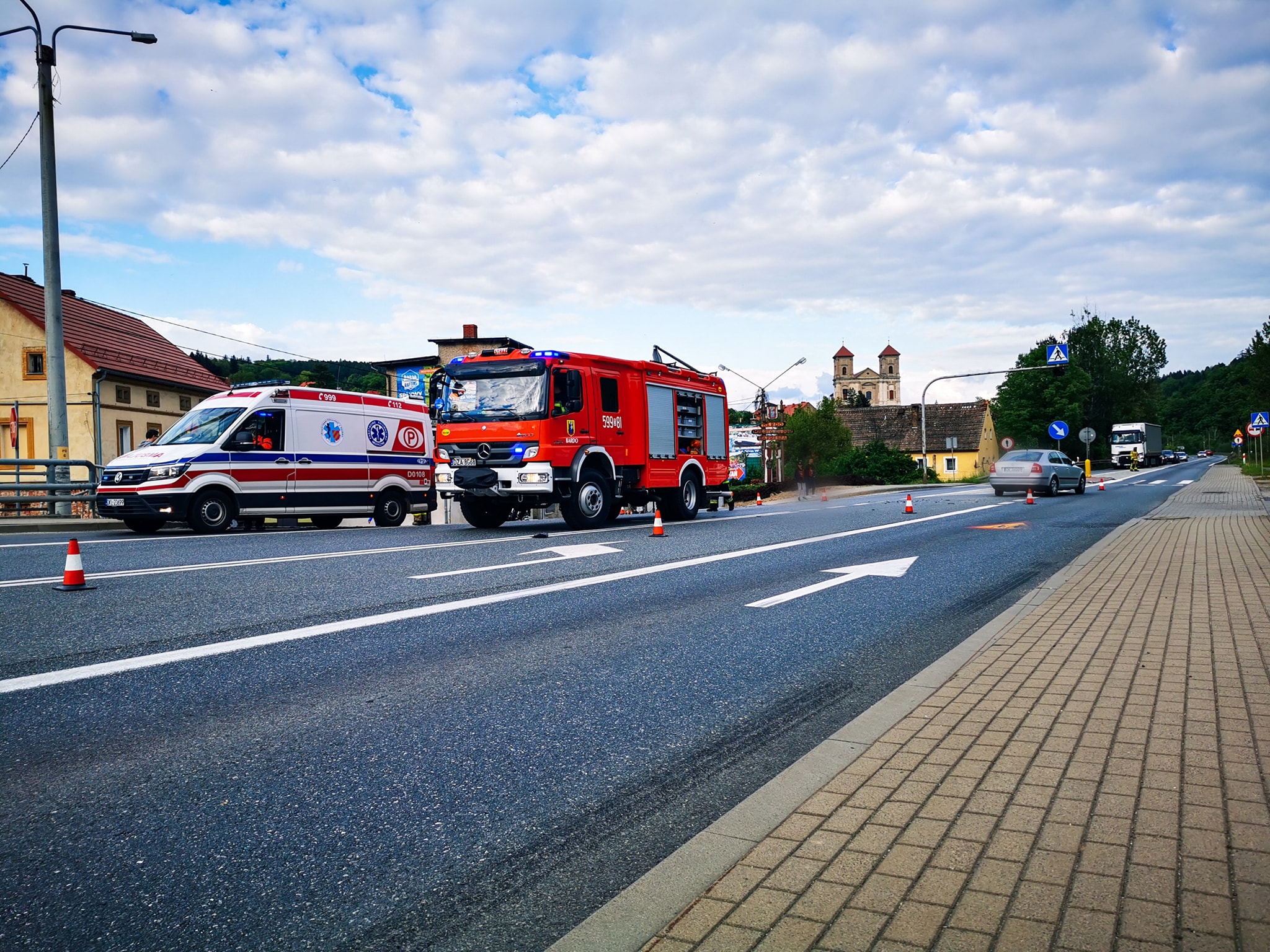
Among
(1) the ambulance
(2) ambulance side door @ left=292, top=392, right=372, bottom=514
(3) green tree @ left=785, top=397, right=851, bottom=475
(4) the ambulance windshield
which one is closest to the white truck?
(3) green tree @ left=785, top=397, right=851, bottom=475

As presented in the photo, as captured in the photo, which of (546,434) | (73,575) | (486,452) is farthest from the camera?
(486,452)

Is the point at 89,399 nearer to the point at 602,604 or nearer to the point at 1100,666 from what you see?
the point at 602,604

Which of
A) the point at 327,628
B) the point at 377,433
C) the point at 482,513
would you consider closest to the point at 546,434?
the point at 482,513

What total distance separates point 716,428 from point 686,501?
2468mm

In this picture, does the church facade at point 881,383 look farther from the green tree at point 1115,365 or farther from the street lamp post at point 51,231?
the street lamp post at point 51,231

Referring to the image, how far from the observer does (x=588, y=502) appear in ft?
53.9

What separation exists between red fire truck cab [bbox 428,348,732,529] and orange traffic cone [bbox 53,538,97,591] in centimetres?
793

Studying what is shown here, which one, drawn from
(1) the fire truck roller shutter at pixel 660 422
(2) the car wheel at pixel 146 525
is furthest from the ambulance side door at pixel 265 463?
(1) the fire truck roller shutter at pixel 660 422

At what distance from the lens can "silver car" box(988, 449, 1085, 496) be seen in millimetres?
28000

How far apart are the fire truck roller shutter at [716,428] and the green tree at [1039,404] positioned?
71741 millimetres

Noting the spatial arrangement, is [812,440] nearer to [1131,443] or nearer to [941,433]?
[941,433]

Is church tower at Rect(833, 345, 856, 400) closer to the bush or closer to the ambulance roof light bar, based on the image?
the bush

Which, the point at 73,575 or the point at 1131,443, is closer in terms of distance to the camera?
the point at 73,575

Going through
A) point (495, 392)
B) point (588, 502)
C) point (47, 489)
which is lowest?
point (588, 502)
